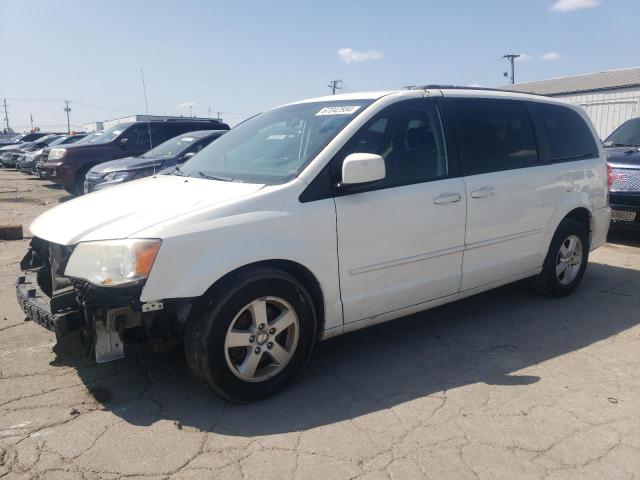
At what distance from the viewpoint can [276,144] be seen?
156 inches

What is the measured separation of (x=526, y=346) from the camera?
13.8 feet

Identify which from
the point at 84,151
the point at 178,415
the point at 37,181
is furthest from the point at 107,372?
the point at 37,181

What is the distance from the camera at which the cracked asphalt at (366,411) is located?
2.70 meters

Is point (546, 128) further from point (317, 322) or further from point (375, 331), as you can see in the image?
point (317, 322)

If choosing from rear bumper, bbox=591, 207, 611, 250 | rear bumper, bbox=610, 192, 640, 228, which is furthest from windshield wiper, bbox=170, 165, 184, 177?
rear bumper, bbox=610, 192, 640, 228

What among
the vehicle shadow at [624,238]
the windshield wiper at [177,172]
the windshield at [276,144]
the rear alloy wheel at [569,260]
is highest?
the windshield at [276,144]

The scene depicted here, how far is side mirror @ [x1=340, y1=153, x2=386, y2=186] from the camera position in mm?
3342

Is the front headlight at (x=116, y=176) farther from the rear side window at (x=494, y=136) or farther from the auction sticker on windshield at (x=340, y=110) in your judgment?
the rear side window at (x=494, y=136)

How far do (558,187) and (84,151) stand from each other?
10.3 meters

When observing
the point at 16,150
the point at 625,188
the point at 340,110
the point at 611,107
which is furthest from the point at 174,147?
the point at 611,107

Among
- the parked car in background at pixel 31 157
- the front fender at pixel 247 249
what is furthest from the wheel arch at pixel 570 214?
the parked car in background at pixel 31 157

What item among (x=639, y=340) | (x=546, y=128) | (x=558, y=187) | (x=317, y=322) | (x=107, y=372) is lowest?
(x=639, y=340)

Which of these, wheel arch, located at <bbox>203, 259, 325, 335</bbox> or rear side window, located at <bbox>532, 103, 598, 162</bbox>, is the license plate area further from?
wheel arch, located at <bbox>203, 259, 325, 335</bbox>

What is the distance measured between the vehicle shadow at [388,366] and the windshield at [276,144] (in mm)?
1345
